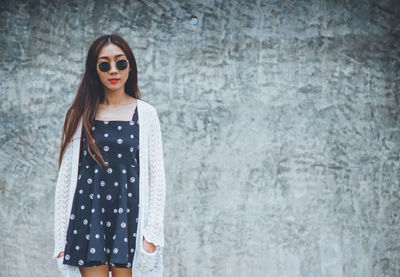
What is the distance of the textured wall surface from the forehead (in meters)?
1.63

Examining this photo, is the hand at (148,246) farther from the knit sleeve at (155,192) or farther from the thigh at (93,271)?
the thigh at (93,271)

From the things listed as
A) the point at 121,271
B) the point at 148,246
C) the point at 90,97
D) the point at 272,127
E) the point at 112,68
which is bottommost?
the point at 121,271

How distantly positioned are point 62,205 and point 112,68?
2.60 feet

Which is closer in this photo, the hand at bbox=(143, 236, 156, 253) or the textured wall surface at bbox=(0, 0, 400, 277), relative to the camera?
the hand at bbox=(143, 236, 156, 253)

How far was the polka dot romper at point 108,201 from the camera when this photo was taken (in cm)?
274

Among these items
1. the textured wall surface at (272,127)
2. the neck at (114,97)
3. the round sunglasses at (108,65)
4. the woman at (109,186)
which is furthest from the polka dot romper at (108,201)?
the textured wall surface at (272,127)

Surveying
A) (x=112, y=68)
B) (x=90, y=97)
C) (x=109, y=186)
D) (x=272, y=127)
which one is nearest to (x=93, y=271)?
(x=109, y=186)

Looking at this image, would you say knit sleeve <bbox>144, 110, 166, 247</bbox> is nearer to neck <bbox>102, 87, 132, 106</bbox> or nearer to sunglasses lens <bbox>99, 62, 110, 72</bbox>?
neck <bbox>102, 87, 132, 106</bbox>

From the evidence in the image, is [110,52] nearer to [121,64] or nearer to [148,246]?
[121,64]

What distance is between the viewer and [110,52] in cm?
286

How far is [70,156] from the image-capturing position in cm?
287

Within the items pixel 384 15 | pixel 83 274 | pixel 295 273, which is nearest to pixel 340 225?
pixel 295 273

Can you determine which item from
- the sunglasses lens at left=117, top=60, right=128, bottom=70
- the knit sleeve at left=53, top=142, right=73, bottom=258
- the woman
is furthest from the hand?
the sunglasses lens at left=117, top=60, right=128, bottom=70

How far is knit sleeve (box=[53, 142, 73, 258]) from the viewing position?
282 centimetres
